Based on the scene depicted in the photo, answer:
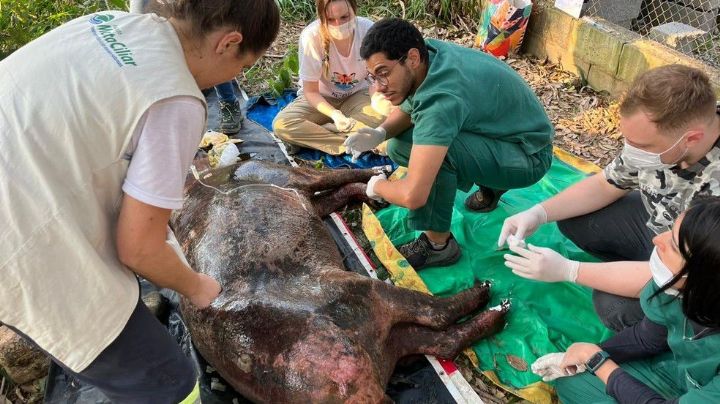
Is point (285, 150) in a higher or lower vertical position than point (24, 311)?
lower

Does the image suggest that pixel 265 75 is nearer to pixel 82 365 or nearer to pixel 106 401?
pixel 106 401

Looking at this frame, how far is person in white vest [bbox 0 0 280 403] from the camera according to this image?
132 centimetres

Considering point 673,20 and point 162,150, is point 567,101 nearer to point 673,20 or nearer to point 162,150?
point 673,20

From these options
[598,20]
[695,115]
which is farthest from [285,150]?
[598,20]

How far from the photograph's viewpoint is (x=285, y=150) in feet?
14.4

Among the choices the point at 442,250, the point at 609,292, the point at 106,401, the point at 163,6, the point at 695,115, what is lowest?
the point at 106,401

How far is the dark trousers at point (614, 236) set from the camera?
8.47 ft

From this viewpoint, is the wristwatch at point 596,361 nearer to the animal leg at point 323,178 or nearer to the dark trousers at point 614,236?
the dark trousers at point 614,236

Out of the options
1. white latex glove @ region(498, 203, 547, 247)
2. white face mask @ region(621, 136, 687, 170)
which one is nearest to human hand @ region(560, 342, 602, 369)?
white latex glove @ region(498, 203, 547, 247)

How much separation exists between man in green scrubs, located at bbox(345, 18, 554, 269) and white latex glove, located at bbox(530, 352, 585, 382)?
3.19 feet

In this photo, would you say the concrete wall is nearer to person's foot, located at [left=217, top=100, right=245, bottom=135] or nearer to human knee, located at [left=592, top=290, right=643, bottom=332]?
human knee, located at [left=592, top=290, right=643, bottom=332]

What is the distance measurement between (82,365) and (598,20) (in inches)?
209

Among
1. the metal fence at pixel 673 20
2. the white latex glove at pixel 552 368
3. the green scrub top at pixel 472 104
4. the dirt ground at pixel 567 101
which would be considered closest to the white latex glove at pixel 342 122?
the green scrub top at pixel 472 104

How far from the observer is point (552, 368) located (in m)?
2.41
